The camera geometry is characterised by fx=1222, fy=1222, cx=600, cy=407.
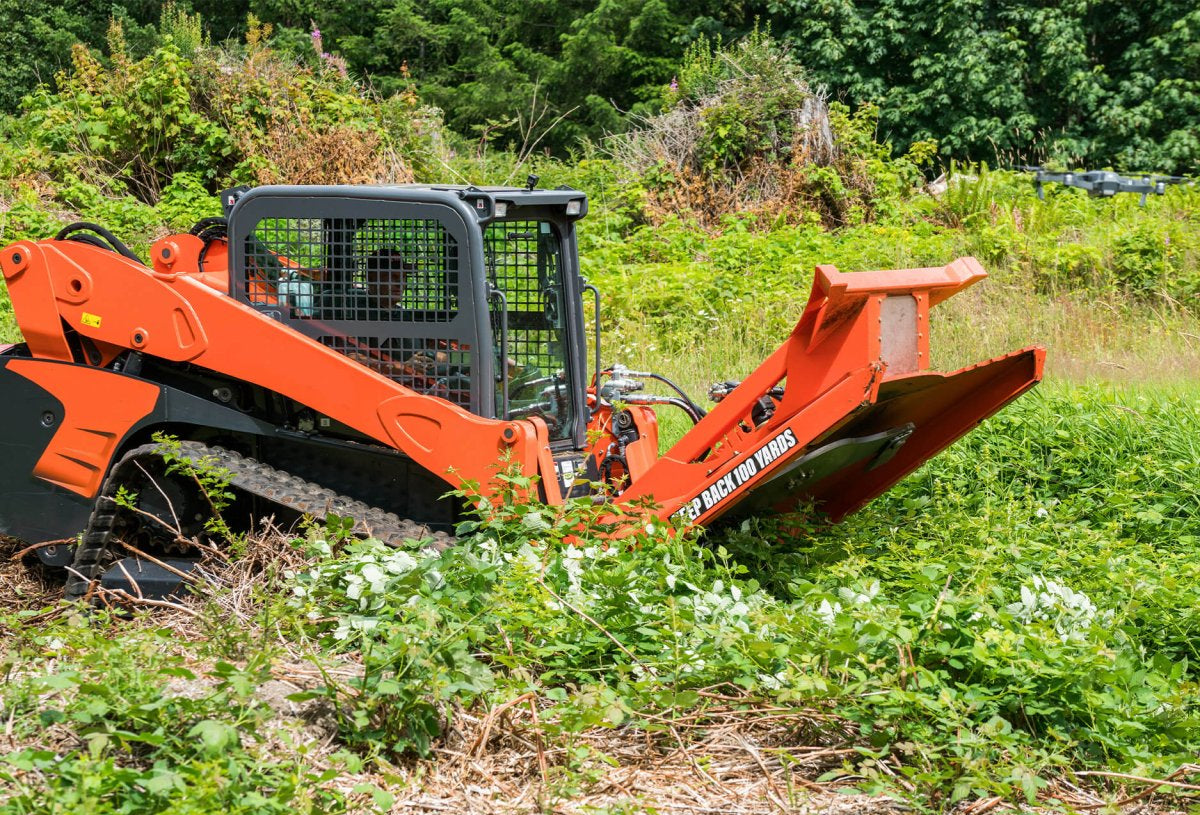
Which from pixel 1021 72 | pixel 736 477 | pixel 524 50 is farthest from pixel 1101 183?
pixel 524 50

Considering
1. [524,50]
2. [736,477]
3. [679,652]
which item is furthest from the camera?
[524,50]

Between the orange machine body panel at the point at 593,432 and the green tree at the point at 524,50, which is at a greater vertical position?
the green tree at the point at 524,50

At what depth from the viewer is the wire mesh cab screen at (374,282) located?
5.04m

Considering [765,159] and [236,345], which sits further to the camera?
[765,159]

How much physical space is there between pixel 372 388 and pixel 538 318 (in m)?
1.01

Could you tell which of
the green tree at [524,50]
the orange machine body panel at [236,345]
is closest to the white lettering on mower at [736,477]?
the orange machine body panel at [236,345]

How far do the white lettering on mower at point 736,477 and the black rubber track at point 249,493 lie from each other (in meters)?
1.00

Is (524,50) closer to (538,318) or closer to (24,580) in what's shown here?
(538,318)

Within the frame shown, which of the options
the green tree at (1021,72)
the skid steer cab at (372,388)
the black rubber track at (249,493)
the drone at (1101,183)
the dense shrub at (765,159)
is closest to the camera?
the skid steer cab at (372,388)

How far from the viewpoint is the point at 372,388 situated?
4.99 m

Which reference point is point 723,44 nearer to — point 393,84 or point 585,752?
point 393,84

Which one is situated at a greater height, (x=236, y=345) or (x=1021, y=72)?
(x=1021, y=72)

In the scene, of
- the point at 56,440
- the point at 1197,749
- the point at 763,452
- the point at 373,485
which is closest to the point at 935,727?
the point at 1197,749

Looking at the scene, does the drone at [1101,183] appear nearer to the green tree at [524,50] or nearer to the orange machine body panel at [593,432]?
the green tree at [524,50]
